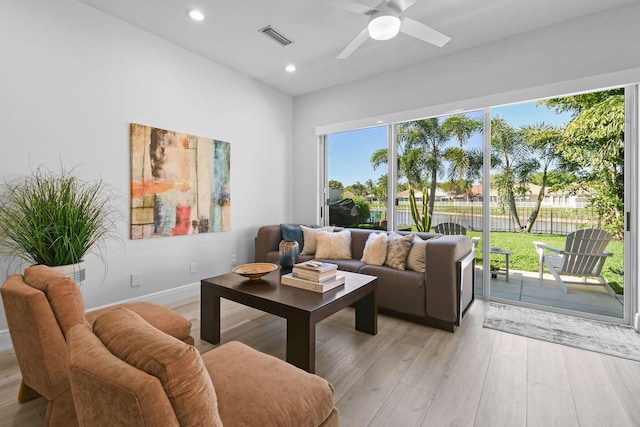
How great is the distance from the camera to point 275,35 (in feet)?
10.1

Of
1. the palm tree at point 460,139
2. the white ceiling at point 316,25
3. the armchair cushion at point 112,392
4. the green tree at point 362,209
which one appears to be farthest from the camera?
the green tree at point 362,209

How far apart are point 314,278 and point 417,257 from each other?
128 cm

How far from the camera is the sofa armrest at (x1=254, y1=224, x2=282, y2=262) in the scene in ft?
12.6

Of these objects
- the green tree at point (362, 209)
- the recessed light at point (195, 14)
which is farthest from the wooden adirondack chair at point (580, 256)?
the recessed light at point (195, 14)

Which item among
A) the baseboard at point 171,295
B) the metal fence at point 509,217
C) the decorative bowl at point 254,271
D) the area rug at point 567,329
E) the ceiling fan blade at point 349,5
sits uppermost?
the ceiling fan blade at point 349,5

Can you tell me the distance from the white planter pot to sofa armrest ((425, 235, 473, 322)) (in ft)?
9.14

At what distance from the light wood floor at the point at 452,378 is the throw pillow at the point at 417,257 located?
55cm

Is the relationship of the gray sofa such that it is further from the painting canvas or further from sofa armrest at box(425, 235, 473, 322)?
the painting canvas

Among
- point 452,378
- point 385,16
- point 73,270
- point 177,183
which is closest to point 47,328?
point 73,270

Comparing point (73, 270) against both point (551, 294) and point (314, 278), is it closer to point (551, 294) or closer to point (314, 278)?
point (314, 278)

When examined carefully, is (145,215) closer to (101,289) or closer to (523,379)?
(101,289)

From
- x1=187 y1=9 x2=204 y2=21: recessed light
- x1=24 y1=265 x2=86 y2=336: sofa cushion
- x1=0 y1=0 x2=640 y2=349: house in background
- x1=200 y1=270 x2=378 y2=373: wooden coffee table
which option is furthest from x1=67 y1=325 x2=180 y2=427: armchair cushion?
x1=187 y1=9 x2=204 y2=21: recessed light

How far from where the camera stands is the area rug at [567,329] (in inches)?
91.4

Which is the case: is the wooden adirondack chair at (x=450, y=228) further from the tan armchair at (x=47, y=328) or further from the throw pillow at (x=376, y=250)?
the tan armchair at (x=47, y=328)
